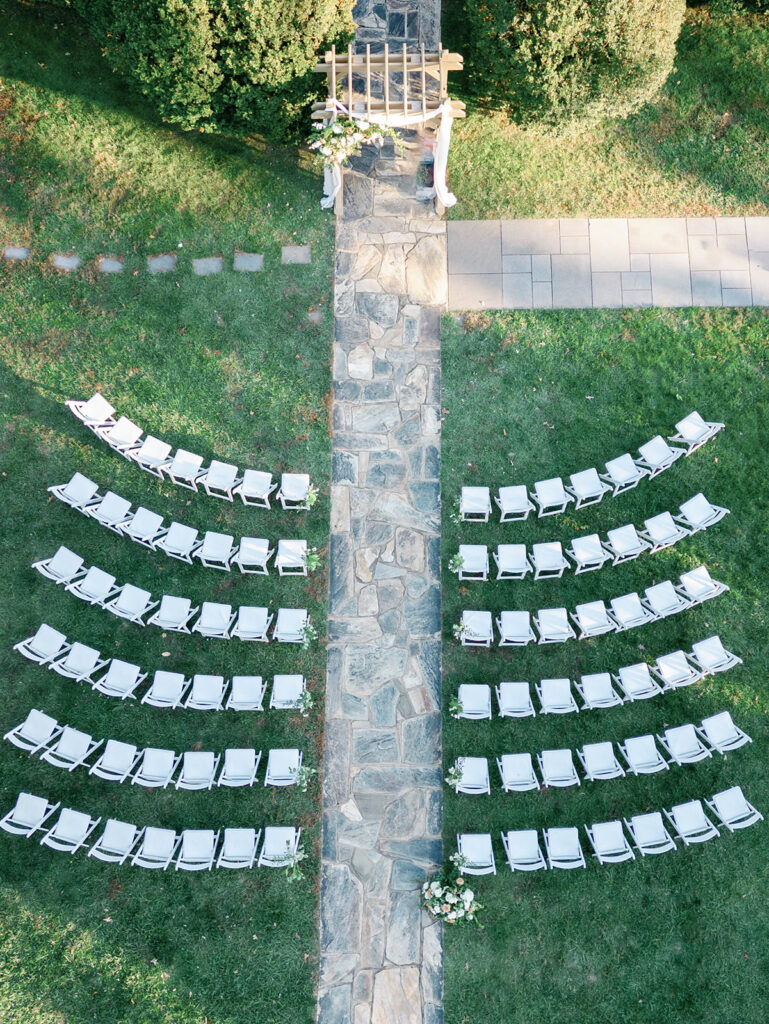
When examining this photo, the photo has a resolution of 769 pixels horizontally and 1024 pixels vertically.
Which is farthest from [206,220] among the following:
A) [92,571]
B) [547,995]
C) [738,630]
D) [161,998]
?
[547,995]

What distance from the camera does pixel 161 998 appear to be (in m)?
12.6

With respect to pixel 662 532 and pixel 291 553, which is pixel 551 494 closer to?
pixel 662 532

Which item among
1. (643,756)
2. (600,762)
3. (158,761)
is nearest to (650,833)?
(643,756)

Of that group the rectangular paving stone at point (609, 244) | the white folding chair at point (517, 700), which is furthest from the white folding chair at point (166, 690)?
the rectangular paving stone at point (609, 244)

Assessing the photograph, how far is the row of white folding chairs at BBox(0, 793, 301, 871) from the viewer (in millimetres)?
12672

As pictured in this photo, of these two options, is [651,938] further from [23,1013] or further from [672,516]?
[23,1013]

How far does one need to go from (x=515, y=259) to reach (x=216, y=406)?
516 centimetres

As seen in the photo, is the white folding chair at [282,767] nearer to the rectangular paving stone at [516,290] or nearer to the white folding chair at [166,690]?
the white folding chair at [166,690]

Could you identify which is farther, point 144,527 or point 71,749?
point 144,527

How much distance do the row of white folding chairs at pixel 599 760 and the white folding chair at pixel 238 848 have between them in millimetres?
2848

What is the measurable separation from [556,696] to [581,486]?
2994 mm

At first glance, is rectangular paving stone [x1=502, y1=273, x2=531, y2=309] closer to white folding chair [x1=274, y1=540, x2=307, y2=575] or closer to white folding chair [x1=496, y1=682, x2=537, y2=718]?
white folding chair [x1=274, y1=540, x2=307, y2=575]

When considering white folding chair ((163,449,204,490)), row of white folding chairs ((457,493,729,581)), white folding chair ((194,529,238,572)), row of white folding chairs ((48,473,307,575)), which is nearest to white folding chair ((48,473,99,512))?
row of white folding chairs ((48,473,307,575))

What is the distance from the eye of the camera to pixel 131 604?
43.7ft
